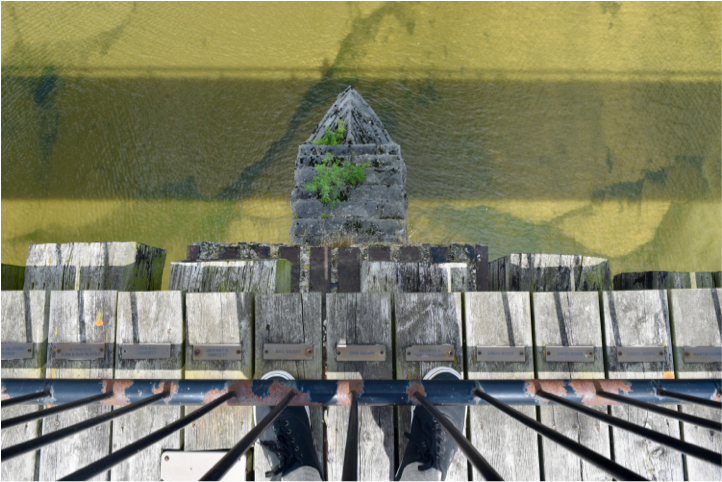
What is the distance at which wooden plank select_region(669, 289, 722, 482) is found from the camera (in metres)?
1.60

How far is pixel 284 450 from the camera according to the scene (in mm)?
1448

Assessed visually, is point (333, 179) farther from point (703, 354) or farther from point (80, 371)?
point (703, 354)

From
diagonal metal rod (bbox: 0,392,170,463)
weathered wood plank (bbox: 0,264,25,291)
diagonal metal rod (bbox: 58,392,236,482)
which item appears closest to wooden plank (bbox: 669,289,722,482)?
diagonal metal rod (bbox: 58,392,236,482)

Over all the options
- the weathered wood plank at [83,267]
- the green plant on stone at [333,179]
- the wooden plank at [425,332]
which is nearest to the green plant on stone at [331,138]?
the green plant on stone at [333,179]

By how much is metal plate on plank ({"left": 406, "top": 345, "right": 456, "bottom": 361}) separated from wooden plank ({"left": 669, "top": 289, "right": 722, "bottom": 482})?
94 cm

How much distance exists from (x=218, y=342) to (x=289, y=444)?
50 cm

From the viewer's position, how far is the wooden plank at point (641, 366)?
1.60 m

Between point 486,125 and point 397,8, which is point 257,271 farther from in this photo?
point 397,8

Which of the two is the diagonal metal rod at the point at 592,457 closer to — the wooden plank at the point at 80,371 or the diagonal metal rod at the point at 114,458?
the diagonal metal rod at the point at 114,458

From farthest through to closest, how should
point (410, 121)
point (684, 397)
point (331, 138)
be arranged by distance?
point (410, 121) < point (331, 138) < point (684, 397)

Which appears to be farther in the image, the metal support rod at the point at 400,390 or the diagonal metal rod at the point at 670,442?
the metal support rod at the point at 400,390

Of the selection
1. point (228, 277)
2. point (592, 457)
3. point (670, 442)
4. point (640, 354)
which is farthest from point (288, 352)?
point (640, 354)

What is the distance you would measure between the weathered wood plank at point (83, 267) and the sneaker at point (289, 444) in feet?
3.33

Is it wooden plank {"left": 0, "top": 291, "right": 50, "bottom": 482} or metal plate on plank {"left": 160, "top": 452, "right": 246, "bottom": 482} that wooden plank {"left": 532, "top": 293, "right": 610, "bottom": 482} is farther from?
wooden plank {"left": 0, "top": 291, "right": 50, "bottom": 482}
